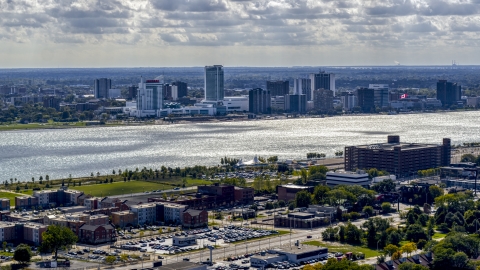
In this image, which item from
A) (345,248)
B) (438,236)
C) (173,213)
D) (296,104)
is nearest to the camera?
(345,248)

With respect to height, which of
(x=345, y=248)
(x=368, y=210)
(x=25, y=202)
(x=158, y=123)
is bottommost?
(x=345, y=248)

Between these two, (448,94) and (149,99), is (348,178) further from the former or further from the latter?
(448,94)

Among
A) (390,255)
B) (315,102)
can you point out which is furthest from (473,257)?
(315,102)

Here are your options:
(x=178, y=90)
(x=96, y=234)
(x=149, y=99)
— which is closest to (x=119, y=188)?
(x=96, y=234)

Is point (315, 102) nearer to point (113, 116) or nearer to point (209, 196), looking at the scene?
point (113, 116)

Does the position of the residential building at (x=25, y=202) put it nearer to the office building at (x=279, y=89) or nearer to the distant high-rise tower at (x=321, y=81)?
the office building at (x=279, y=89)

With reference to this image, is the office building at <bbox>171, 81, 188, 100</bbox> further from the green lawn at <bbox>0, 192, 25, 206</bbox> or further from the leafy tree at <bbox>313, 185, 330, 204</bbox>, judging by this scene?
the leafy tree at <bbox>313, 185, 330, 204</bbox>

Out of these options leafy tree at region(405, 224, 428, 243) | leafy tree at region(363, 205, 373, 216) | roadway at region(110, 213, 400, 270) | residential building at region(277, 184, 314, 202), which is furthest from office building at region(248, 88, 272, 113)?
leafy tree at region(405, 224, 428, 243)
